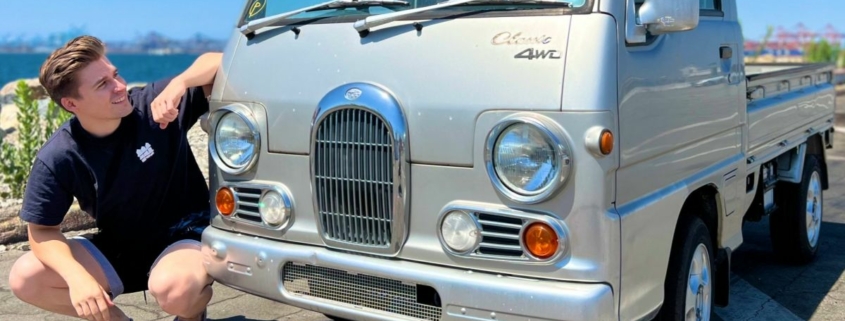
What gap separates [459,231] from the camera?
10.3ft

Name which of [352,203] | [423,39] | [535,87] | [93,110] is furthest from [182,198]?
[535,87]

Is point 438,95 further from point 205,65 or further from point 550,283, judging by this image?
point 205,65

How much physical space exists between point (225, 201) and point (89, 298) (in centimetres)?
66

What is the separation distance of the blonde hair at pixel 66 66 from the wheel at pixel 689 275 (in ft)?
8.41

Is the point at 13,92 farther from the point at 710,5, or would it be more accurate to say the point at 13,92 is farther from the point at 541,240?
the point at 541,240

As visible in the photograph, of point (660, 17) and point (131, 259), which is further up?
point (660, 17)

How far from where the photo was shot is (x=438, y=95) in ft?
10.5

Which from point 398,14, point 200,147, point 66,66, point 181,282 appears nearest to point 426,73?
point 398,14

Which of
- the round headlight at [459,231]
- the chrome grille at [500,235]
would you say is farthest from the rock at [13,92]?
the chrome grille at [500,235]

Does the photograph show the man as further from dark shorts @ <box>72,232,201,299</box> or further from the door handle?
the door handle

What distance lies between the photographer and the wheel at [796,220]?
18.7ft

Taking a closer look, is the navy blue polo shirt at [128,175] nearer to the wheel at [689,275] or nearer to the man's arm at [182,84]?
the man's arm at [182,84]

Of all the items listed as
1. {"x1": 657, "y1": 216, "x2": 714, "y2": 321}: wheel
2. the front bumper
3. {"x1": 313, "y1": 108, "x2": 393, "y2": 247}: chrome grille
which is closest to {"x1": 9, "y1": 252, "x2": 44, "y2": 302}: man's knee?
the front bumper

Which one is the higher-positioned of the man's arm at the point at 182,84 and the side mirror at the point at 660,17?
the side mirror at the point at 660,17
